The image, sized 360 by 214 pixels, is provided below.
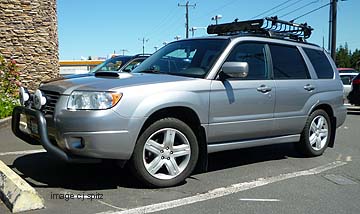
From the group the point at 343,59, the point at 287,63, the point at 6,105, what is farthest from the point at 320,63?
the point at 343,59

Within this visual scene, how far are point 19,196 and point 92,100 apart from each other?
1173 mm

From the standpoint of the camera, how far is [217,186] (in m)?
5.14

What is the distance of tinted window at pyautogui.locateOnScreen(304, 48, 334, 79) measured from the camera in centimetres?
695

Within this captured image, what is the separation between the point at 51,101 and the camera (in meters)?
4.82

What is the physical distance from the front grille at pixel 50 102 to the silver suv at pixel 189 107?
0.01m

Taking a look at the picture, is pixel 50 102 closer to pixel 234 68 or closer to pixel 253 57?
pixel 234 68

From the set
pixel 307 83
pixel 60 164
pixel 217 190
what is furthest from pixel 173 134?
pixel 307 83

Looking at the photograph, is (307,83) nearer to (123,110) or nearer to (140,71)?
(140,71)

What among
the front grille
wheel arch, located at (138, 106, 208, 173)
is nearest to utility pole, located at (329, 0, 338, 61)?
wheel arch, located at (138, 106, 208, 173)

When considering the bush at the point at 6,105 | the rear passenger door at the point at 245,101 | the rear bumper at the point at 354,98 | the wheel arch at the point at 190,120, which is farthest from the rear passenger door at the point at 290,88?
the rear bumper at the point at 354,98

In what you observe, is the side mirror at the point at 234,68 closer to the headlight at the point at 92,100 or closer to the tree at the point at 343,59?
the headlight at the point at 92,100

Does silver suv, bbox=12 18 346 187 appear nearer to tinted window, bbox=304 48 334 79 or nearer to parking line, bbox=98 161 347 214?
tinted window, bbox=304 48 334 79

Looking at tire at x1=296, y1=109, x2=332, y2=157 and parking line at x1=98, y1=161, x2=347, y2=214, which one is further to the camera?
tire at x1=296, y1=109, x2=332, y2=157

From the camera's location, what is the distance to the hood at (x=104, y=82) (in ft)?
15.2
